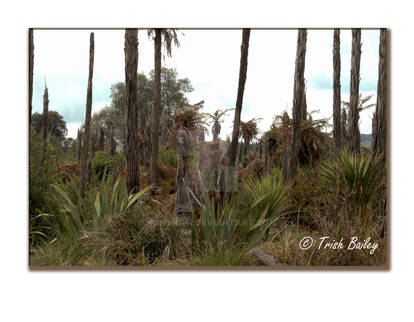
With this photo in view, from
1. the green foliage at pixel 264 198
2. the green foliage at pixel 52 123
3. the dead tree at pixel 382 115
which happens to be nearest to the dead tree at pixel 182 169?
the green foliage at pixel 264 198

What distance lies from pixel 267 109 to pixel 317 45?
90 cm

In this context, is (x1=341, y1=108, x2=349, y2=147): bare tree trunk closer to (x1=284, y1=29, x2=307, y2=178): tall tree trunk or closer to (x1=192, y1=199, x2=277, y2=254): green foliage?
(x1=284, y1=29, x2=307, y2=178): tall tree trunk

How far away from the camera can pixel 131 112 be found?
171 inches

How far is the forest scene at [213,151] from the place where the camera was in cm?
395

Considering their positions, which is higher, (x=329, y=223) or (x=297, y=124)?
(x=297, y=124)

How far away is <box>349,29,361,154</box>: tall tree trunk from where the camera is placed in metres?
4.09

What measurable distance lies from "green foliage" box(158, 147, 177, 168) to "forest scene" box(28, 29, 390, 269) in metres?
0.01

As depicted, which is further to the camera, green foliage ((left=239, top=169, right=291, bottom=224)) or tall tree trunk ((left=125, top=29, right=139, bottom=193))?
tall tree trunk ((left=125, top=29, right=139, bottom=193))

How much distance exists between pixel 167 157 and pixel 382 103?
236cm

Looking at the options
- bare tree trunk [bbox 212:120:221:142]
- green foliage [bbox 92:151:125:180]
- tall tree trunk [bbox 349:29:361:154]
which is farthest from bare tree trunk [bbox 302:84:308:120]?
green foliage [bbox 92:151:125:180]

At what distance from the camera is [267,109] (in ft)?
13.3

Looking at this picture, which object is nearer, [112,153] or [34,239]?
[34,239]

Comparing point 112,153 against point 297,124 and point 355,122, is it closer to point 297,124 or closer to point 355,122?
point 297,124

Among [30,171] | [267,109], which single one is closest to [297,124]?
[267,109]
